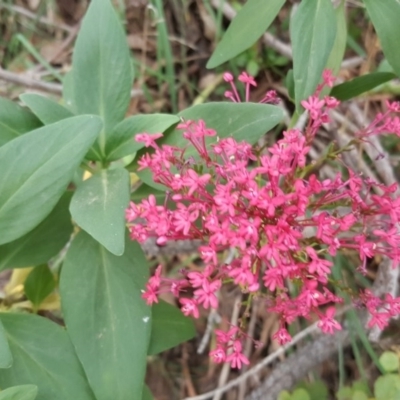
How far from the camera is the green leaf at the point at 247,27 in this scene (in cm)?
94

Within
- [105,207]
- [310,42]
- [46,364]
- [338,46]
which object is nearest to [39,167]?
[105,207]

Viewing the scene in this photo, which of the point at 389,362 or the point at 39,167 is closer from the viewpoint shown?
the point at 39,167

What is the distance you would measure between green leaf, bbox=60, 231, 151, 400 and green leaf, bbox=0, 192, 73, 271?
104mm

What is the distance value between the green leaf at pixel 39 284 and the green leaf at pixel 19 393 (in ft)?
1.11

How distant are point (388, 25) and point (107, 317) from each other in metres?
0.65

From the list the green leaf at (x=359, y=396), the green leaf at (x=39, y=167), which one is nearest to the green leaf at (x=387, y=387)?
the green leaf at (x=359, y=396)

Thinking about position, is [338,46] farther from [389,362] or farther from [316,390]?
[316,390]

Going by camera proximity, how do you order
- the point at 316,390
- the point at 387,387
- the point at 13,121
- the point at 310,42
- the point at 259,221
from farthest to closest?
the point at 316,390
the point at 387,387
the point at 13,121
the point at 310,42
the point at 259,221

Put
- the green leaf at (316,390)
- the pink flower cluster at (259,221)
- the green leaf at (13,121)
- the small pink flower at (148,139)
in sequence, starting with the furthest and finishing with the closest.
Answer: the green leaf at (316,390) < the green leaf at (13,121) < the small pink flower at (148,139) < the pink flower cluster at (259,221)

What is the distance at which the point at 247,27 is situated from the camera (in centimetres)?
96

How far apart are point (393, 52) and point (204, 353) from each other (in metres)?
0.91

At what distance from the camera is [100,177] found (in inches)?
37.2

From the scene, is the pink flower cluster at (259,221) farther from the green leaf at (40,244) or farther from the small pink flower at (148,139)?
the green leaf at (40,244)

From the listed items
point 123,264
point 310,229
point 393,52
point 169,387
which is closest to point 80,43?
point 123,264
